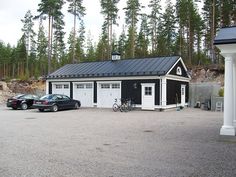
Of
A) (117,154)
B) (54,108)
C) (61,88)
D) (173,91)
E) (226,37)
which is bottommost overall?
(117,154)

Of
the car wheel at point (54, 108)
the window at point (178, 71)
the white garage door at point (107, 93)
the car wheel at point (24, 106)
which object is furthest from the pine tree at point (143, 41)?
the car wheel at point (54, 108)

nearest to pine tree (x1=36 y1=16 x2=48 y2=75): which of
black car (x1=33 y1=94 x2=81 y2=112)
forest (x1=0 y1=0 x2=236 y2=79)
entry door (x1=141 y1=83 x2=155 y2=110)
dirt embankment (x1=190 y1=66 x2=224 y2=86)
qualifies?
forest (x1=0 y1=0 x2=236 y2=79)

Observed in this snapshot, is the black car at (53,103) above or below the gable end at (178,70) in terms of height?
below

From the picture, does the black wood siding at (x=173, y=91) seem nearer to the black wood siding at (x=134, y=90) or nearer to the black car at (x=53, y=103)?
the black wood siding at (x=134, y=90)

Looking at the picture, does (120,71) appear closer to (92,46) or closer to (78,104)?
(78,104)

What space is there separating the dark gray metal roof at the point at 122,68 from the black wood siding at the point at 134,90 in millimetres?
609

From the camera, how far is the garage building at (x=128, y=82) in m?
21.8

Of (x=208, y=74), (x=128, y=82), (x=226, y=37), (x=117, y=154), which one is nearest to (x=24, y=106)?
(x=128, y=82)

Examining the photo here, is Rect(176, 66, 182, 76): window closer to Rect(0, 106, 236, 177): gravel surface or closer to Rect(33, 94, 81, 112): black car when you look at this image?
Rect(33, 94, 81, 112): black car

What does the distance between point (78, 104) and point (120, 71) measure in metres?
4.55

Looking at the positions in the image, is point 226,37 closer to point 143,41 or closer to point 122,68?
point 122,68

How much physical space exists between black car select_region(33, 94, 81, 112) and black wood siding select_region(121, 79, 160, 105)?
14.6 ft

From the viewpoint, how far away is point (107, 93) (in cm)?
2419

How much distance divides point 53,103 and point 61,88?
5.90 m
